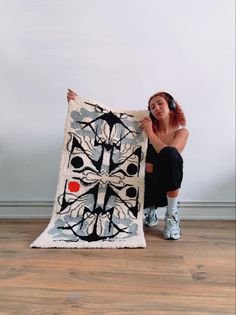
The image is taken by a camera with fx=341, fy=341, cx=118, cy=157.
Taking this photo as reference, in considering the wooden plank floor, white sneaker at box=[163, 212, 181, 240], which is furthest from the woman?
the wooden plank floor

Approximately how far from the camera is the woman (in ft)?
4.78

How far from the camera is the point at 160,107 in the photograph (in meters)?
1.56

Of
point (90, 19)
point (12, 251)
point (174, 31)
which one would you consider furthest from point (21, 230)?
point (174, 31)

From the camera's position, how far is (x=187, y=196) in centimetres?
181

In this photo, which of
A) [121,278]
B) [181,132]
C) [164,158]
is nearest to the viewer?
[121,278]

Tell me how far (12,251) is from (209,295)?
28.6 inches

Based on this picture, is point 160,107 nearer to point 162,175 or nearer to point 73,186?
point 162,175

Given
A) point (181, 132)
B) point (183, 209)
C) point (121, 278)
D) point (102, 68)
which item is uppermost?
point (102, 68)

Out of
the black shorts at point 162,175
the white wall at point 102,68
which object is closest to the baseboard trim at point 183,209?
the white wall at point 102,68

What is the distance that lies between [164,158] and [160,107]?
0.26 meters

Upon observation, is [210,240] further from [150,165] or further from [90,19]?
[90,19]

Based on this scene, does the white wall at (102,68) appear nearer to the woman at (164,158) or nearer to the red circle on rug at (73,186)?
the woman at (164,158)

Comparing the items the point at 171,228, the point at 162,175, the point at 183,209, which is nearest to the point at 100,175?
the point at 162,175

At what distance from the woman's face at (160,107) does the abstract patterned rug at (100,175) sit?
62mm
